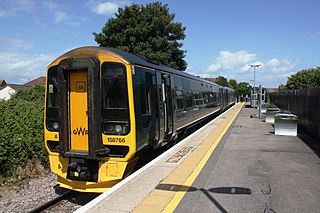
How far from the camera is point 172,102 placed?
33.8ft

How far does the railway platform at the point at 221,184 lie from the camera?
5.06 metres

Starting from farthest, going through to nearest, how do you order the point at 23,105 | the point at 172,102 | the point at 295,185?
1. the point at 23,105
2. the point at 172,102
3. the point at 295,185

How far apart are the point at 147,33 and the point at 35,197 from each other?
24.5 meters

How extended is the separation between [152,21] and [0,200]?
25.9 metres

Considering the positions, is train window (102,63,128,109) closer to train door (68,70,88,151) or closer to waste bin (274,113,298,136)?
train door (68,70,88,151)

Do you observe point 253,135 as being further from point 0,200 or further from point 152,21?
point 152,21

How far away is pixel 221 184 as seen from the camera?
244 inches

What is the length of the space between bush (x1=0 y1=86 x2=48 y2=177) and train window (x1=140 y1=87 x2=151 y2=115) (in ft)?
14.3

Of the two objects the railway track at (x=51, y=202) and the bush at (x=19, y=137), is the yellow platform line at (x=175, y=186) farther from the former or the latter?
the bush at (x=19, y=137)

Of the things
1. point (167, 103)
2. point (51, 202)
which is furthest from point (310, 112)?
point (51, 202)

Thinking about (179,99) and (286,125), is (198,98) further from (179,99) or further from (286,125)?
(179,99)

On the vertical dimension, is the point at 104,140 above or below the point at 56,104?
below

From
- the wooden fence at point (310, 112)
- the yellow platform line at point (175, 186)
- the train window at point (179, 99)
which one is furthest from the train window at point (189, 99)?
the wooden fence at point (310, 112)

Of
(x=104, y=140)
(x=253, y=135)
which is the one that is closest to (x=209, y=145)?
(x=253, y=135)
